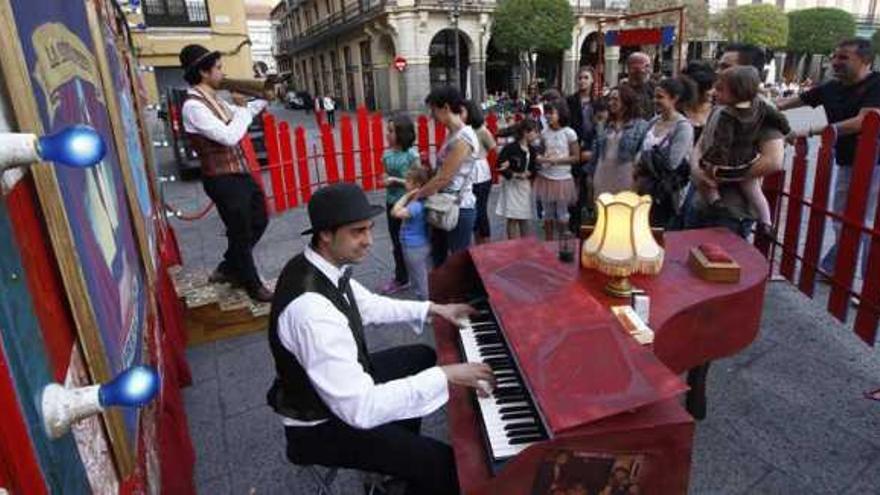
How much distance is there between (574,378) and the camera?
1.54m

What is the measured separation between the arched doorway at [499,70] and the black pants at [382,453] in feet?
99.1

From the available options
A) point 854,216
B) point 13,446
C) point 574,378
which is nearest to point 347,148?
point 854,216

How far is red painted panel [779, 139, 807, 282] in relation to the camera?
3.79 m

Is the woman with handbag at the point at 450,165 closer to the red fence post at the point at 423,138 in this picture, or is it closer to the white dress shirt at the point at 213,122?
the white dress shirt at the point at 213,122

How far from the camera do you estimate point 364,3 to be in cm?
2872

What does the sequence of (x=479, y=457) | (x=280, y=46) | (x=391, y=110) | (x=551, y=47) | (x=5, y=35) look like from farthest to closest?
(x=280, y=46), (x=391, y=110), (x=551, y=47), (x=479, y=457), (x=5, y=35)

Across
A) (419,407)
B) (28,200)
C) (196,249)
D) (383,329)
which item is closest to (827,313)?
(383,329)

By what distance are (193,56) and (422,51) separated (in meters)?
23.8

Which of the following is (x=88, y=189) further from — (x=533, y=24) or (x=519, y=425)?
(x=533, y=24)

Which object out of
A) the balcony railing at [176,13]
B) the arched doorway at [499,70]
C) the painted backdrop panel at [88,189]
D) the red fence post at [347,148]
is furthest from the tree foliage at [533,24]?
the painted backdrop panel at [88,189]

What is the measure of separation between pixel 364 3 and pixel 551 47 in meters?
10.7

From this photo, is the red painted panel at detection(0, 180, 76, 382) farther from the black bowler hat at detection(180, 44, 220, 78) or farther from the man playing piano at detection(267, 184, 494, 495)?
the black bowler hat at detection(180, 44, 220, 78)

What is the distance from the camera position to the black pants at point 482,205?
16.1ft

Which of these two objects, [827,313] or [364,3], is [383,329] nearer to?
[827,313]
